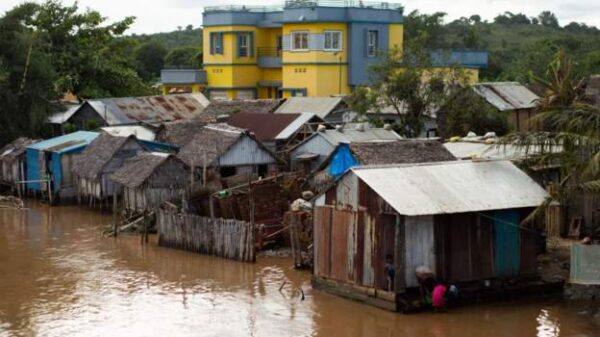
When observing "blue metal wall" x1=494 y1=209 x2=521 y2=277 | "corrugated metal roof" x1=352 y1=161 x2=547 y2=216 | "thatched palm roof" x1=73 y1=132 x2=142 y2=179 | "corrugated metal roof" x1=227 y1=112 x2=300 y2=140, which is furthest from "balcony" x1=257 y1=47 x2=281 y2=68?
"blue metal wall" x1=494 y1=209 x2=521 y2=277

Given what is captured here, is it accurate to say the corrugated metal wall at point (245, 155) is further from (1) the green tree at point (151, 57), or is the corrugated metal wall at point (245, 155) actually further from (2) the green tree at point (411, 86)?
(1) the green tree at point (151, 57)

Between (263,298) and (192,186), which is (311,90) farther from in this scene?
(263,298)

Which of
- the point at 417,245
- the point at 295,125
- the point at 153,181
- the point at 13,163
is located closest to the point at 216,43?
the point at 13,163

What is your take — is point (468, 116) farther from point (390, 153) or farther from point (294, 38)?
point (294, 38)

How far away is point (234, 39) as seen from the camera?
140 feet

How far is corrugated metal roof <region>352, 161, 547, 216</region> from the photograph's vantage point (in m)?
16.0

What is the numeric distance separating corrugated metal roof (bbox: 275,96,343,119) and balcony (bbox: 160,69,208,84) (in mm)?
10828

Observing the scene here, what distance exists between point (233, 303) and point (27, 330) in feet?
12.0

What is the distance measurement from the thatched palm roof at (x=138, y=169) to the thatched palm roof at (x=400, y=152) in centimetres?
588

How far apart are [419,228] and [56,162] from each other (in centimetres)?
1671

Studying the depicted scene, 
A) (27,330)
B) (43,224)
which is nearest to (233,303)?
(27,330)

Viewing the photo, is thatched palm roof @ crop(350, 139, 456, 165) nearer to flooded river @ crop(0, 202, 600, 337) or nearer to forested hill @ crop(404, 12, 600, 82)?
flooded river @ crop(0, 202, 600, 337)

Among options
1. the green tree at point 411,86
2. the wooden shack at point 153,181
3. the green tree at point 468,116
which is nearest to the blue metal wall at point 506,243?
the wooden shack at point 153,181

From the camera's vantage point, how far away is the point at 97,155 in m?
28.2
